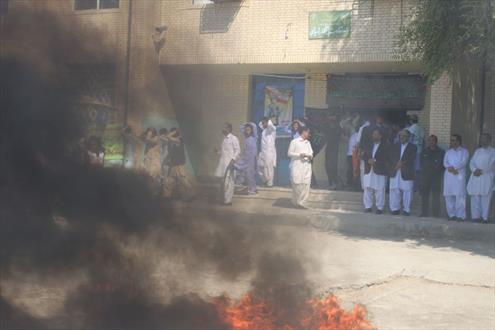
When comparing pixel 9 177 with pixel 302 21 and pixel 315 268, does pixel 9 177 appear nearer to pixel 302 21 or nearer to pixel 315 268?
pixel 315 268

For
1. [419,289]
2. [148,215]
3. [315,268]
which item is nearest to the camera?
[148,215]

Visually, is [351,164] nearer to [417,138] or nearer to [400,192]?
[417,138]

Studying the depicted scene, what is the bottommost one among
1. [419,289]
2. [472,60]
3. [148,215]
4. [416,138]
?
[419,289]

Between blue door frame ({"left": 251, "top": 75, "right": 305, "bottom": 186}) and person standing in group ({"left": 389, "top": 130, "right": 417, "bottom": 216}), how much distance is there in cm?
374

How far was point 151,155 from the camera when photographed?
409 cm

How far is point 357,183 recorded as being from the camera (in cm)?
1307

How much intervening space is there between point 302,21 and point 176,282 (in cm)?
982

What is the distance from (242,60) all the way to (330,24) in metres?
2.27

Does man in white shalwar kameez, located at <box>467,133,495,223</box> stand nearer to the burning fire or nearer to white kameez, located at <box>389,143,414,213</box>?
white kameez, located at <box>389,143,414,213</box>

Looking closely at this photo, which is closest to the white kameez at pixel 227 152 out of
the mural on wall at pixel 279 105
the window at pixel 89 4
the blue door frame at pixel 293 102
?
the window at pixel 89 4

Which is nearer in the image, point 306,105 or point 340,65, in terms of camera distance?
point 340,65

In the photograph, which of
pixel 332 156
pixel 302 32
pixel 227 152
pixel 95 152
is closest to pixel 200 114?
pixel 95 152

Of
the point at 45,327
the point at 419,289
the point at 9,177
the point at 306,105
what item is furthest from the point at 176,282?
the point at 306,105

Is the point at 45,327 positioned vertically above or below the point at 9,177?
below
